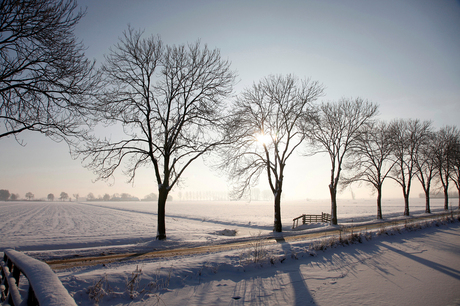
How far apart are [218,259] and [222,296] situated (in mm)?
2446

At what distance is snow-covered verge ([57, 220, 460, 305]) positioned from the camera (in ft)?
Result: 15.2

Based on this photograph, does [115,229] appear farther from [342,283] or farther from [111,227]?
[342,283]

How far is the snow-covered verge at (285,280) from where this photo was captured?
463cm

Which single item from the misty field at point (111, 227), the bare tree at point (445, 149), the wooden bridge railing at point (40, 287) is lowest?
the misty field at point (111, 227)

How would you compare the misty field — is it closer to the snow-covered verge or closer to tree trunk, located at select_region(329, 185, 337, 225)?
tree trunk, located at select_region(329, 185, 337, 225)

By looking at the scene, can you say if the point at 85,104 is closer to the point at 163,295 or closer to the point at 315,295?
the point at 163,295

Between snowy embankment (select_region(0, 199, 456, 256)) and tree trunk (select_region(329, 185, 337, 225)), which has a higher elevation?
tree trunk (select_region(329, 185, 337, 225))

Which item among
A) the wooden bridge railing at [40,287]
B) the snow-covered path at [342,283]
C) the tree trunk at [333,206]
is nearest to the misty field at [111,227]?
the tree trunk at [333,206]

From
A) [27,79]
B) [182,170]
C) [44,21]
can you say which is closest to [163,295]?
[27,79]

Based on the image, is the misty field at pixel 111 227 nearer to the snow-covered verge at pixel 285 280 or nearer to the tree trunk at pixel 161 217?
the tree trunk at pixel 161 217

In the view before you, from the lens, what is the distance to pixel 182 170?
1467 cm

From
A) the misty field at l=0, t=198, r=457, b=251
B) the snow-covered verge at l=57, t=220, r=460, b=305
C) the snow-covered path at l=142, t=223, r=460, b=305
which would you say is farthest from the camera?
the misty field at l=0, t=198, r=457, b=251

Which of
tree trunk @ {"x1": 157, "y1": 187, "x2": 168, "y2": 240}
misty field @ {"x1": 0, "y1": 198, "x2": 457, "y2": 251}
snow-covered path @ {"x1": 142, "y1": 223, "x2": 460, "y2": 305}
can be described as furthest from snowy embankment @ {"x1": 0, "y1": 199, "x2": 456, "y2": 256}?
snow-covered path @ {"x1": 142, "y1": 223, "x2": 460, "y2": 305}

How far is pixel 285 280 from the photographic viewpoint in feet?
19.1
